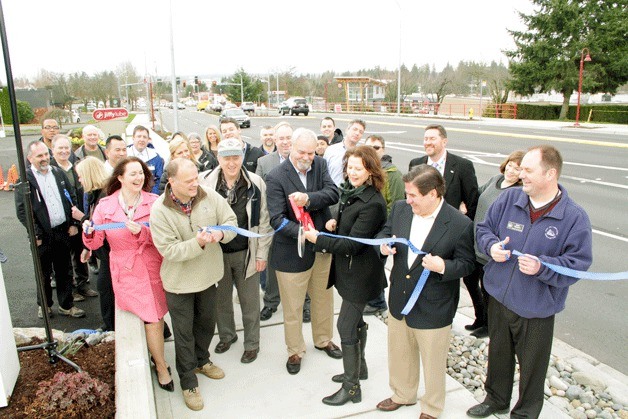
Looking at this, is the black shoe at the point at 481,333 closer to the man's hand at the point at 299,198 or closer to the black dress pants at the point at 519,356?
the black dress pants at the point at 519,356

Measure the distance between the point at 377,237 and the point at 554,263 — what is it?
125 cm

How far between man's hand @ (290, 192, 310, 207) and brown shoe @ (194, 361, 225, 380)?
1.64 meters

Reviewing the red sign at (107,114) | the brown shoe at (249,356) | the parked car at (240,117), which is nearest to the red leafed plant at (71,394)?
the brown shoe at (249,356)

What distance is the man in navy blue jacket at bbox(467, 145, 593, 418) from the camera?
10.2 feet

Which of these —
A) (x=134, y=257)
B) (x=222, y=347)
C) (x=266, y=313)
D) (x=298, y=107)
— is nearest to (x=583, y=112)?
(x=298, y=107)

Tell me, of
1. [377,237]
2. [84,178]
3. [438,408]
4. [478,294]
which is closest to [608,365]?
[478,294]

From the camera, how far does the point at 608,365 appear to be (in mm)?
4523

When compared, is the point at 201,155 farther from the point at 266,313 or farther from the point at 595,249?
the point at 595,249

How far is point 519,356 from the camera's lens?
3477 mm

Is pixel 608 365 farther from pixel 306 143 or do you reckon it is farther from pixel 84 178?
pixel 84 178

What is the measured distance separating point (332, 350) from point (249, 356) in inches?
31.1

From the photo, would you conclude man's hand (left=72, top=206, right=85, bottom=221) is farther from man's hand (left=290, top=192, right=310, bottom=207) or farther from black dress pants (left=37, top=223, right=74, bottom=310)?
man's hand (left=290, top=192, right=310, bottom=207)

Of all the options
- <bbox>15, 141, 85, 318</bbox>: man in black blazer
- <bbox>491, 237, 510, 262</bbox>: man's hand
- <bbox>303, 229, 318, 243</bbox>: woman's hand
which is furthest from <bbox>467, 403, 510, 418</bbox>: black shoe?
<bbox>15, 141, 85, 318</bbox>: man in black blazer

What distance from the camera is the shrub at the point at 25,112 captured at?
33812 mm
